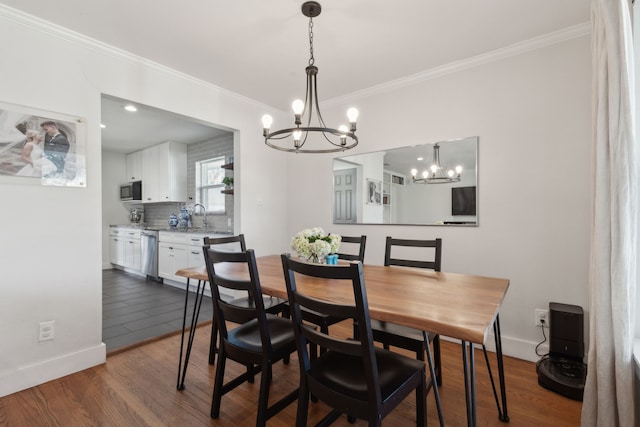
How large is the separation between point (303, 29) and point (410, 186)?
1.66 meters

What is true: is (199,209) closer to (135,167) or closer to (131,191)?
(131,191)

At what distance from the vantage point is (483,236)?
8.39ft

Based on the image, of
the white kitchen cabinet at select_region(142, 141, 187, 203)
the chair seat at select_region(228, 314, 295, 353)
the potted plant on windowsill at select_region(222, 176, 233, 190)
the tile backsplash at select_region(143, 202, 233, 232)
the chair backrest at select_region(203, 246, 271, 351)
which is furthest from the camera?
the white kitchen cabinet at select_region(142, 141, 187, 203)

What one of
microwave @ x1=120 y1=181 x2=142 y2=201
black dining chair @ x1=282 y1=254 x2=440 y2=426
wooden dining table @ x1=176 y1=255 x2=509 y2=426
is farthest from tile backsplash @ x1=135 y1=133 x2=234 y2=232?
black dining chair @ x1=282 y1=254 x2=440 y2=426

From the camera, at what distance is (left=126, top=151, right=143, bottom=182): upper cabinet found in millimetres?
5805

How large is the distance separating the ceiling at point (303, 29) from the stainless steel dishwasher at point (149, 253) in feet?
10.0

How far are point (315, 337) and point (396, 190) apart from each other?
214cm

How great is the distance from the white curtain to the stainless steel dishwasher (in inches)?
203

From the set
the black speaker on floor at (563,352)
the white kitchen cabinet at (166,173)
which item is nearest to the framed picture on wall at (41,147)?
the white kitchen cabinet at (166,173)

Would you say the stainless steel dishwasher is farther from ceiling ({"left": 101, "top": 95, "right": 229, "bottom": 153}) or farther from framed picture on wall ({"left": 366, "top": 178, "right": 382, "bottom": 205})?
framed picture on wall ({"left": 366, "top": 178, "right": 382, "bottom": 205})

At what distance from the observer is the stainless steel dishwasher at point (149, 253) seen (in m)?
4.81

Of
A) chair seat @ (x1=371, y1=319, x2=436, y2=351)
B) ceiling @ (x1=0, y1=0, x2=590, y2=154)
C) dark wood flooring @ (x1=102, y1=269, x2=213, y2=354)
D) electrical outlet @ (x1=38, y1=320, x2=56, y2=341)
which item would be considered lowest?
dark wood flooring @ (x1=102, y1=269, x2=213, y2=354)

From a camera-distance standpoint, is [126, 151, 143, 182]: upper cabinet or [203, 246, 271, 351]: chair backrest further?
[126, 151, 143, 182]: upper cabinet

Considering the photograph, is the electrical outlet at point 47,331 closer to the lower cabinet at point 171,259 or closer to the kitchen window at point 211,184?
the lower cabinet at point 171,259
